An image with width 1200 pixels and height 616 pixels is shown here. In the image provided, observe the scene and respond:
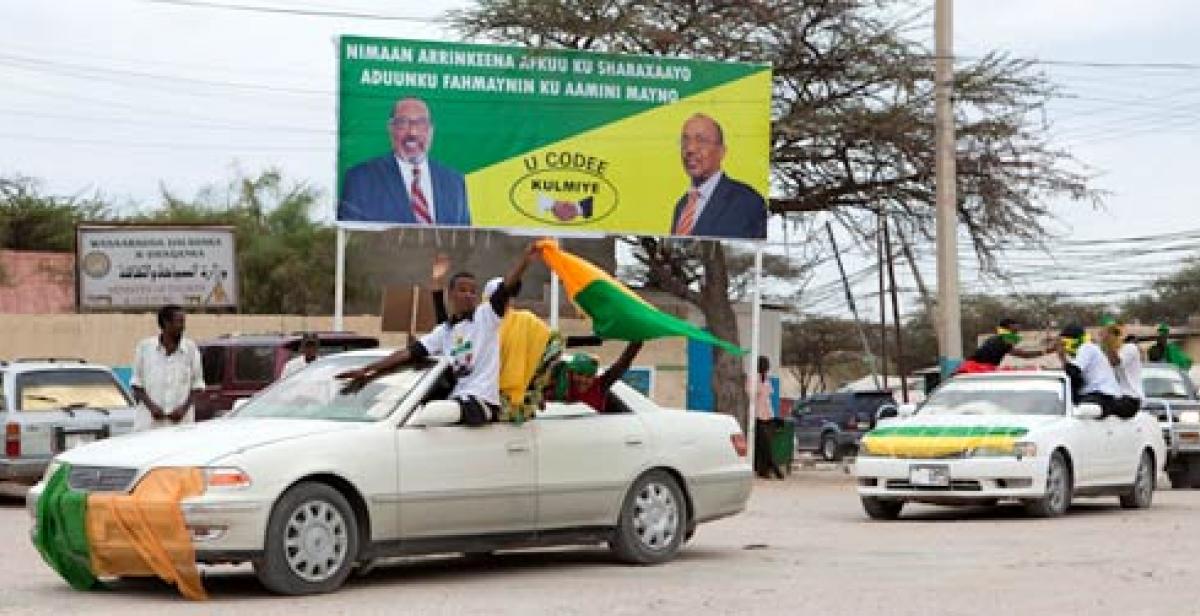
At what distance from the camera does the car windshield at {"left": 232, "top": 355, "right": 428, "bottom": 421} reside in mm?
12133

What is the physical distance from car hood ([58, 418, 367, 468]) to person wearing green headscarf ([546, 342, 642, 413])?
1.77 meters

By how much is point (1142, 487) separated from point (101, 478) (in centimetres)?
1211

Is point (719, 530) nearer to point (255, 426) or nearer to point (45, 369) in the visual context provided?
point (255, 426)

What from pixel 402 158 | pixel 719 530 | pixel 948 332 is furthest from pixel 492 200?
pixel 719 530

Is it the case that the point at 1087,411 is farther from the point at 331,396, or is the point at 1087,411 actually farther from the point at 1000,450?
the point at 331,396

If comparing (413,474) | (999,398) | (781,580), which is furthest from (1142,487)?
(413,474)

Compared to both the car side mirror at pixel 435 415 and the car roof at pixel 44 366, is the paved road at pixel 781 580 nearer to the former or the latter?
the car side mirror at pixel 435 415

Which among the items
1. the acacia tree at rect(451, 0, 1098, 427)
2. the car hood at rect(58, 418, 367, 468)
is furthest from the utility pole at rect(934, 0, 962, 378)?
the car hood at rect(58, 418, 367, 468)

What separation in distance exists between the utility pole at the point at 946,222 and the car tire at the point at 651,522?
593 inches

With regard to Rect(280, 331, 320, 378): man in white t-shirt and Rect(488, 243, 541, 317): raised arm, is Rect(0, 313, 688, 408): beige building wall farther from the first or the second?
Rect(488, 243, 541, 317): raised arm

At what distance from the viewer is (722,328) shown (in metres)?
32.2

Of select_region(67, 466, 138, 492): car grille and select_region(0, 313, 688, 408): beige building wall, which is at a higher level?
select_region(0, 313, 688, 408): beige building wall

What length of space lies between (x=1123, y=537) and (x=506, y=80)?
1379 cm

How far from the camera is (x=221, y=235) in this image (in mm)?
34250
